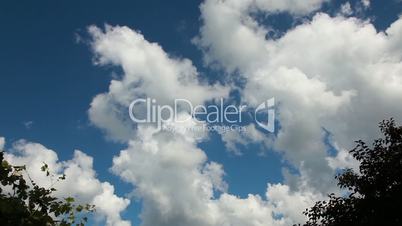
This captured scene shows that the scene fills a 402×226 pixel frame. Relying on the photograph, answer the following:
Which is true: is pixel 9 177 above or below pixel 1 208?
above

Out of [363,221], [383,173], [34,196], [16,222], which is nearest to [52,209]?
[34,196]

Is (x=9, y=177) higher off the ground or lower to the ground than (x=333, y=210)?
lower

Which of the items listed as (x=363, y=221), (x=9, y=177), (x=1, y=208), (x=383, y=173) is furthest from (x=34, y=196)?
A: (x=383, y=173)

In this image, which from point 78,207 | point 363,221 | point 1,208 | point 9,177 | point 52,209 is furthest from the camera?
point 363,221

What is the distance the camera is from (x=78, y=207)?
11688 millimetres

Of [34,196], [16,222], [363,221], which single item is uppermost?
[363,221]

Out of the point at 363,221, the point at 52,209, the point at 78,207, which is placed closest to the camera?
the point at 52,209

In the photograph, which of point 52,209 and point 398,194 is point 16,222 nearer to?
point 52,209

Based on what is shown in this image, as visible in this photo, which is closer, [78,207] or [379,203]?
[78,207]

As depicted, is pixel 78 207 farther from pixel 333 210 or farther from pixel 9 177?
pixel 333 210

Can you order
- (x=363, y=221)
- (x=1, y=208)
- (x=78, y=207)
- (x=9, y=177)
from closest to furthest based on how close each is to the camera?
(x=1, y=208) < (x=9, y=177) < (x=78, y=207) < (x=363, y=221)

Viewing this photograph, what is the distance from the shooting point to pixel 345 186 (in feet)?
89.7

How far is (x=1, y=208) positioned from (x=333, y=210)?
2217cm

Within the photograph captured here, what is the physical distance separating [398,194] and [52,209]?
63.8 feet
